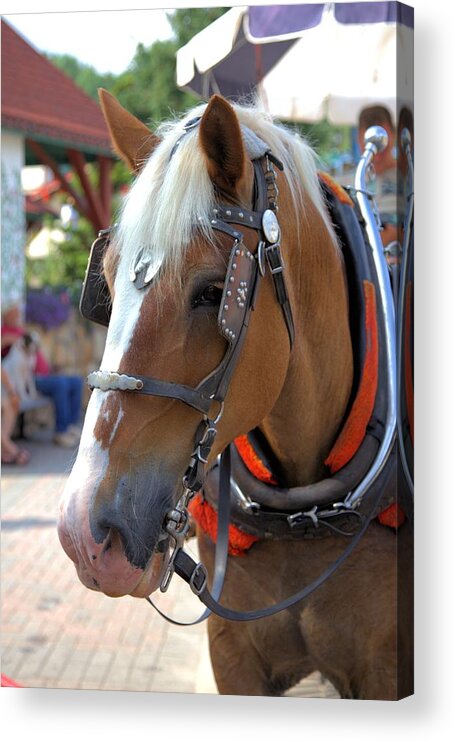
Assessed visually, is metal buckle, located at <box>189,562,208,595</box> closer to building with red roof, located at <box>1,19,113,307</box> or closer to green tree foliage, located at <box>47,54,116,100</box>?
building with red roof, located at <box>1,19,113,307</box>

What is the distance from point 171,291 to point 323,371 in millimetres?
506

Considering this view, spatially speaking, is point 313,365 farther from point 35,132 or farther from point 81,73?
point 81,73

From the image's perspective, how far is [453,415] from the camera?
1942mm

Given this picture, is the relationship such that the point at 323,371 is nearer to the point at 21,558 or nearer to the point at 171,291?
the point at 171,291

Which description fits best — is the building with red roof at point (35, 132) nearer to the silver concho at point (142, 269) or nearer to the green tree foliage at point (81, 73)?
the green tree foliage at point (81, 73)

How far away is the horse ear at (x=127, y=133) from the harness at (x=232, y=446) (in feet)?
0.44

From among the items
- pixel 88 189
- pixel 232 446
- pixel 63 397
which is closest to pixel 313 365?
pixel 232 446

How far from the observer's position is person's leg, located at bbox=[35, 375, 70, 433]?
656 centimetres

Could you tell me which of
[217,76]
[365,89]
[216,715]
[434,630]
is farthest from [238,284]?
[365,89]

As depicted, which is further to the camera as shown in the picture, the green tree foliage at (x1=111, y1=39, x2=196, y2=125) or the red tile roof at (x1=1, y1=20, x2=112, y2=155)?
the green tree foliage at (x1=111, y1=39, x2=196, y2=125)

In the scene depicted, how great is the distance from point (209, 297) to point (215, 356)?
0.09m

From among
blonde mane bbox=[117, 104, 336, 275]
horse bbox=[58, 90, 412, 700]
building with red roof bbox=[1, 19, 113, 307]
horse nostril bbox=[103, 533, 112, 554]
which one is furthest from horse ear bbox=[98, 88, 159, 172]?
building with red roof bbox=[1, 19, 113, 307]

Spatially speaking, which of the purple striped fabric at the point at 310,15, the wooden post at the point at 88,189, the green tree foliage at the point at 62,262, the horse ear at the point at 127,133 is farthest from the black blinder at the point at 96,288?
the green tree foliage at the point at 62,262

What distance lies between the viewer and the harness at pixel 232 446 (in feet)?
4.27
